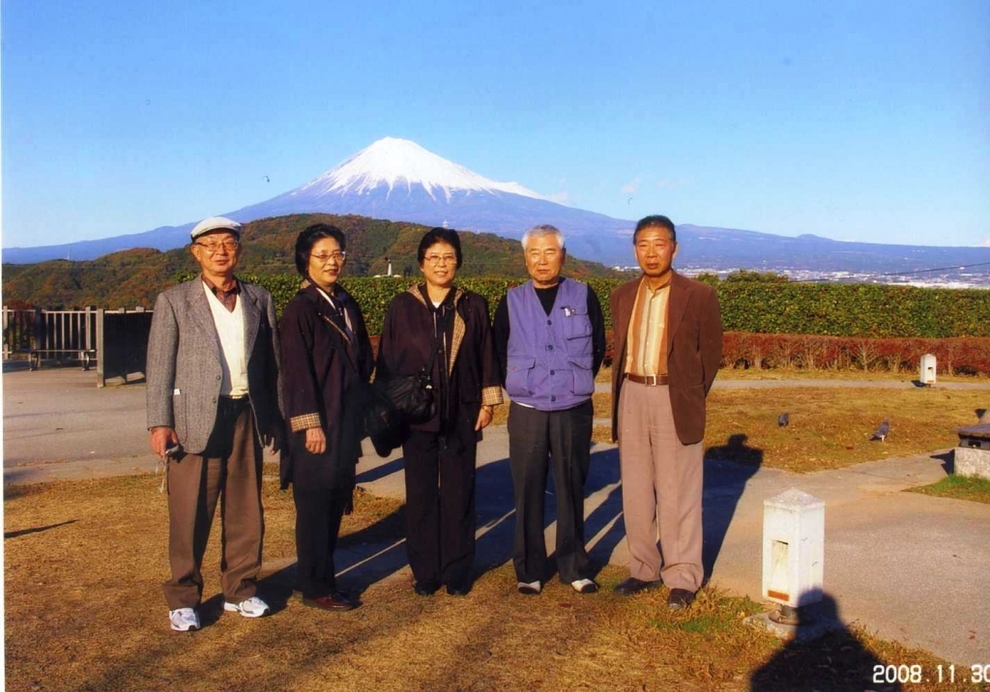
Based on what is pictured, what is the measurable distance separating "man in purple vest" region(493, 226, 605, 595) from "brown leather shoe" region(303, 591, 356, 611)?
0.92m

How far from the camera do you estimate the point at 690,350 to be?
4984mm

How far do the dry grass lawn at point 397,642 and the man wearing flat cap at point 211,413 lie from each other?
287 mm

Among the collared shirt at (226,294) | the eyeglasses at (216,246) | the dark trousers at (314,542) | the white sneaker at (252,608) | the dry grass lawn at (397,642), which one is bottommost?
the dry grass lawn at (397,642)

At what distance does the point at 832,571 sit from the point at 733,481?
2739mm

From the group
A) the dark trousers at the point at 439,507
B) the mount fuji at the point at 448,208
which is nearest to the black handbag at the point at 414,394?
the dark trousers at the point at 439,507

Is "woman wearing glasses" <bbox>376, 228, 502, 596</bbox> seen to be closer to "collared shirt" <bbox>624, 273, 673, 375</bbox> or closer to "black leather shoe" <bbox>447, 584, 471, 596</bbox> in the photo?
"black leather shoe" <bbox>447, 584, 471, 596</bbox>

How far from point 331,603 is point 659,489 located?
5.73 feet

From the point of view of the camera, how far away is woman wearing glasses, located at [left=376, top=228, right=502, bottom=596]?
16.8 feet

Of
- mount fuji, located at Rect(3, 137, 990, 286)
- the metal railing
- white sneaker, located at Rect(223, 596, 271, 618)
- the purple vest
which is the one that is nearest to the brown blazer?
the purple vest

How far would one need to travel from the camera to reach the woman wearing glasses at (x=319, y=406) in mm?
4766

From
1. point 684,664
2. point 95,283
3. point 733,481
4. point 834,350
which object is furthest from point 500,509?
point 95,283

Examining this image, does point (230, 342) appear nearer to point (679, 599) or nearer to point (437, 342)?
point (437, 342)

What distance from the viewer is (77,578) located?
17.7 ft

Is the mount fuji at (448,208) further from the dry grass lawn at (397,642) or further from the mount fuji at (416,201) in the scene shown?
the dry grass lawn at (397,642)
